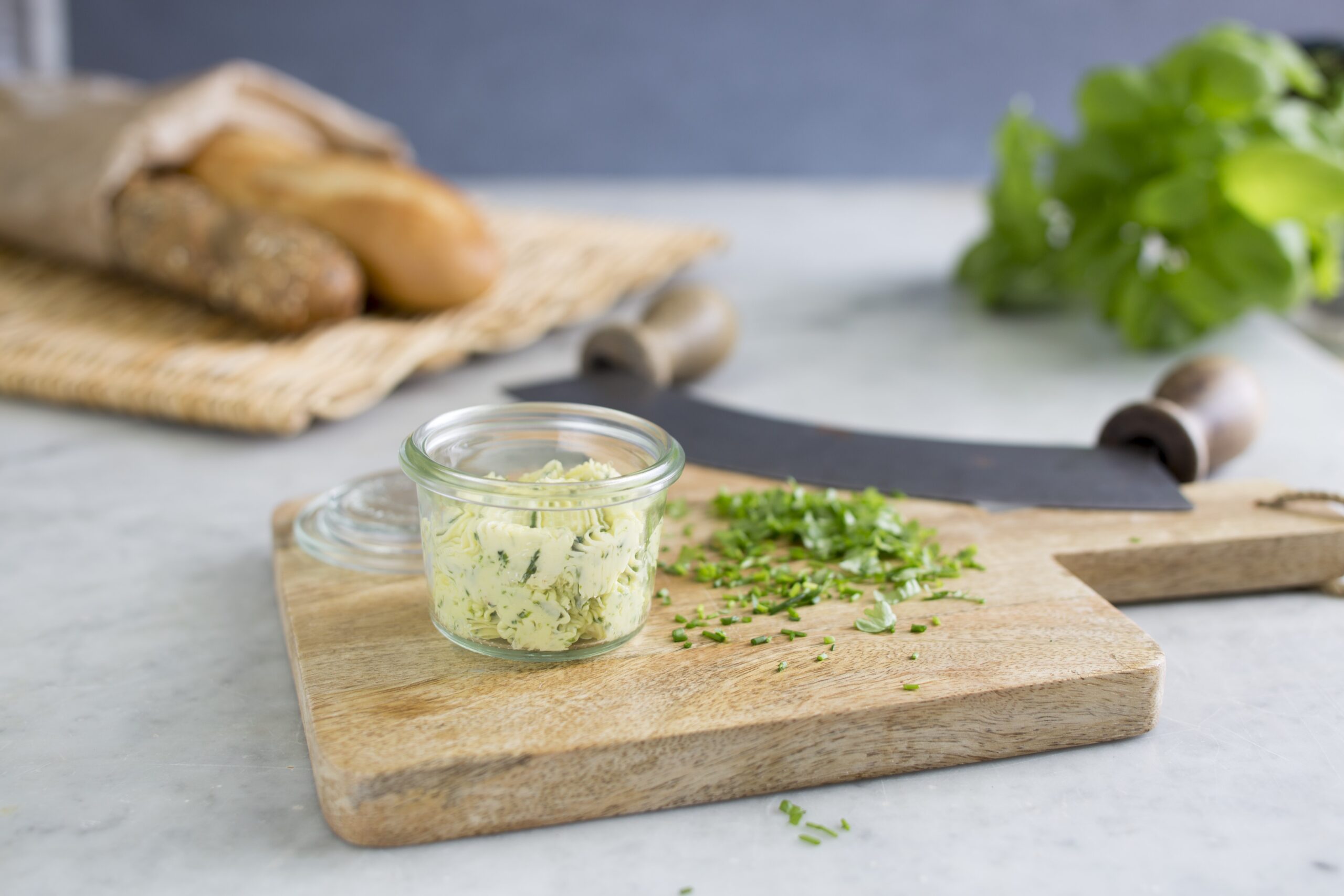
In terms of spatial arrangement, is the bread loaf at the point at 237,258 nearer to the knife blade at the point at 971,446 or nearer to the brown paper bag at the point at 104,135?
the brown paper bag at the point at 104,135

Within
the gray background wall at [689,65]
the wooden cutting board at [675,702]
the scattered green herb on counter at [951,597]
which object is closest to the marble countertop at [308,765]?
the wooden cutting board at [675,702]

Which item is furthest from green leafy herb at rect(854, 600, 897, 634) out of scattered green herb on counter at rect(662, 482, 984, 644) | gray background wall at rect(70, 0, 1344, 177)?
gray background wall at rect(70, 0, 1344, 177)

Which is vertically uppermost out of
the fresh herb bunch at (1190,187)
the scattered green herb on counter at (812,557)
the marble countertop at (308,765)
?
the fresh herb bunch at (1190,187)

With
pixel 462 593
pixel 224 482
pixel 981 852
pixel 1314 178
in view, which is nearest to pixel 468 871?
pixel 462 593

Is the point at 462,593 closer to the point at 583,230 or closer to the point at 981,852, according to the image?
the point at 981,852

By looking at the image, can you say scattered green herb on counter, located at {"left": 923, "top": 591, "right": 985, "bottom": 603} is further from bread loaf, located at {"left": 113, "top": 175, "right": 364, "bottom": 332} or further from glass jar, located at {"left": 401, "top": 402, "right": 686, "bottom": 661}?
bread loaf, located at {"left": 113, "top": 175, "right": 364, "bottom": 332}

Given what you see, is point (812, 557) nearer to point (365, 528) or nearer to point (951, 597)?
point (951, 597)
